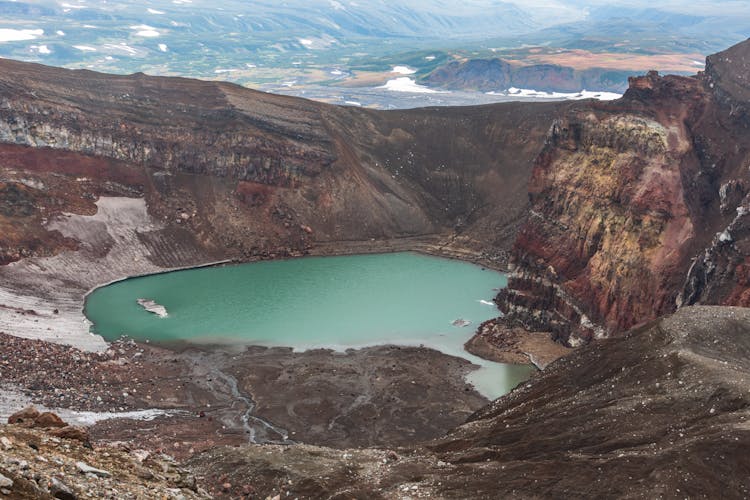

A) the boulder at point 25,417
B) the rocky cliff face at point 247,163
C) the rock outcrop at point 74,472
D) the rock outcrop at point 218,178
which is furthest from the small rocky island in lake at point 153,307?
the boulder at point 25,417

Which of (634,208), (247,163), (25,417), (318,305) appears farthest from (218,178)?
(25,417)

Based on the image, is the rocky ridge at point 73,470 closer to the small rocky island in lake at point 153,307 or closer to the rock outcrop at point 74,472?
the rock outcrop at point 74,472

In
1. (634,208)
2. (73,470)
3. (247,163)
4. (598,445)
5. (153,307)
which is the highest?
(73,470)

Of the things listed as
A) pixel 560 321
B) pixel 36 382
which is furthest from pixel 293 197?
pixel 36 382

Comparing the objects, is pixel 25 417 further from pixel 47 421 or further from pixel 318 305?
pixel 318 305

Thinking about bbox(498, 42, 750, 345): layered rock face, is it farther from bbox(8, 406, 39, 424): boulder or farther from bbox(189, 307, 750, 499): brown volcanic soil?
bbox(8, 406, 39, 424): boulder

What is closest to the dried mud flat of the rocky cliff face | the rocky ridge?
the rocky ridge
